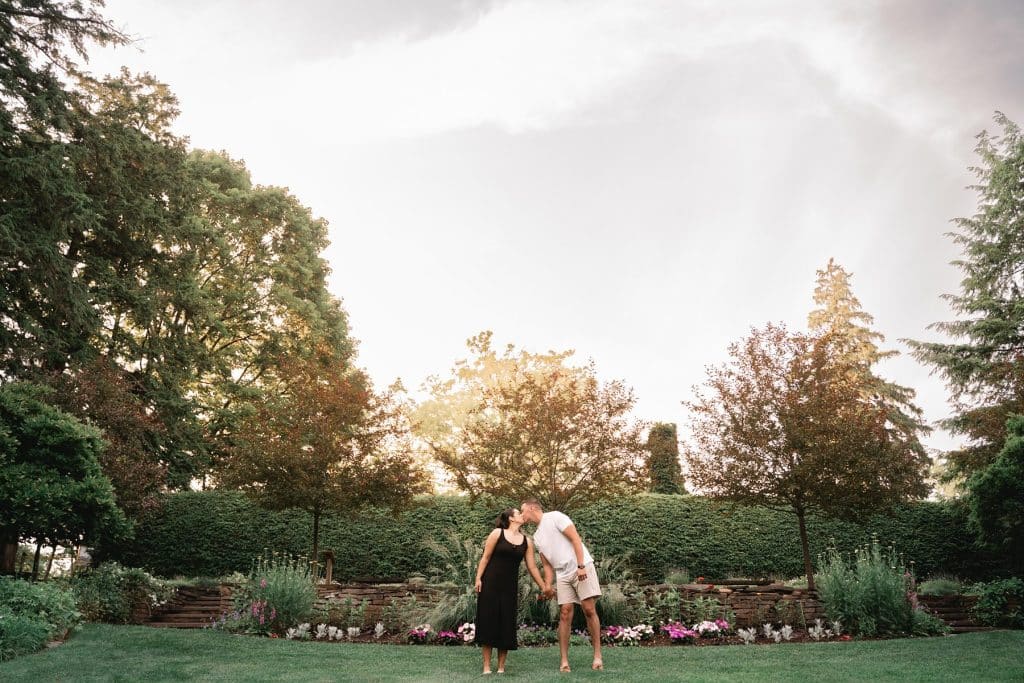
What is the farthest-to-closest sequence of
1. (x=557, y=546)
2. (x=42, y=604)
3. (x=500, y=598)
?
(x=42, y=604) < (x=557, y=546) < (x=500, y=598)

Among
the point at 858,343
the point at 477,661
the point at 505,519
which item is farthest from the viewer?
the point at 858,343

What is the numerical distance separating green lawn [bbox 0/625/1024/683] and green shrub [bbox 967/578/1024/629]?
1.47 meters

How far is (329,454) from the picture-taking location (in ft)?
44.5

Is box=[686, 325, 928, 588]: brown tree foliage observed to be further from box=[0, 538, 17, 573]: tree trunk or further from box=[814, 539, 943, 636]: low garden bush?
box=[0, 538, 17, 573]: tree trunk

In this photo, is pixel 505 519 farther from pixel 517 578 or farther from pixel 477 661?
pixel 477 661

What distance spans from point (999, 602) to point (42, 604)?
13.5 meters

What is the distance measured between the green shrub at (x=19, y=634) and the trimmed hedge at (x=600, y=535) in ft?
26.4

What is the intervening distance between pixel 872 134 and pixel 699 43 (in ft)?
12.9

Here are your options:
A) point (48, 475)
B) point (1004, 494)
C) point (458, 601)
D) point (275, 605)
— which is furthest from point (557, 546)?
point (1004, 494)

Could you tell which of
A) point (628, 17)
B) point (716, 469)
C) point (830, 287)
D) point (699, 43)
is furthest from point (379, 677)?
point (830, 287)

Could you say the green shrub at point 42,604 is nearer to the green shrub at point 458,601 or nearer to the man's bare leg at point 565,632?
the green shrub at point 458,601

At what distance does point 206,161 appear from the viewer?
1998cm

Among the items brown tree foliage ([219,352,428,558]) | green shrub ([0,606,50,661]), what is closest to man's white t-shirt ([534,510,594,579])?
green shrub ([0,606,50,661])

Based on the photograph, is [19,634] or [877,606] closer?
[19,634]
